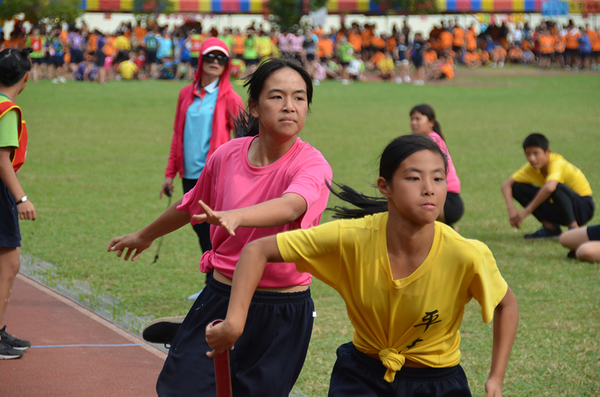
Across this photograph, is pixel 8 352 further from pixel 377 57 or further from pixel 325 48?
pixel 377 57

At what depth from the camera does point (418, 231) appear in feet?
8.09

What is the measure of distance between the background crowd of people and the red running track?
2141 centimetres

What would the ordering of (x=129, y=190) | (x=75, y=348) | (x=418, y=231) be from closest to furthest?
1. (x=418, y=231)
2. (x=75, y=348)
3. (x=129, y=190)

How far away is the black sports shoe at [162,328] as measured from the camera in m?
3.30

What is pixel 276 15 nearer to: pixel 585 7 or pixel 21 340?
pixel 585 7

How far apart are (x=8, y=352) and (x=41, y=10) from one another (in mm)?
26545

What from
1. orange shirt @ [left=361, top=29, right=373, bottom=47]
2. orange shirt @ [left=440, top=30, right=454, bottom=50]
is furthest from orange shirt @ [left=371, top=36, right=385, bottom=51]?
orange shirt @ [left=440, top=30, right=454, bottom=50]

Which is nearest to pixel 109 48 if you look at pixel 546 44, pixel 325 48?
pixel 325 48

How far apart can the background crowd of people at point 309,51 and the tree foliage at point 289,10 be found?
2.64 metres

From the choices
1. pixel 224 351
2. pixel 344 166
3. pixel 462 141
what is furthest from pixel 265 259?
pixel 462 141

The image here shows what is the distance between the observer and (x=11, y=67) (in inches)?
162

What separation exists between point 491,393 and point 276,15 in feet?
117

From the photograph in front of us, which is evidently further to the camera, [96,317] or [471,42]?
[471,42]

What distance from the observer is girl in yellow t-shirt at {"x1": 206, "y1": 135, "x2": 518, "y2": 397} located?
240 centimetres
